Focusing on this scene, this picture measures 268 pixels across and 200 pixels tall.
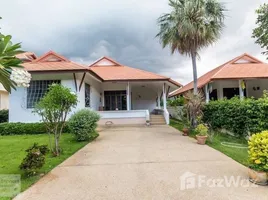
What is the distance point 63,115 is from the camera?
27.7ft

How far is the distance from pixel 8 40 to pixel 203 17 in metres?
12.0

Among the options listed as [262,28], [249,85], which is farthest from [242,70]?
[262,28]

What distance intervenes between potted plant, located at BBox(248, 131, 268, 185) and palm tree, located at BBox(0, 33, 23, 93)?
5.26m

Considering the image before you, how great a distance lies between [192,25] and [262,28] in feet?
31.9

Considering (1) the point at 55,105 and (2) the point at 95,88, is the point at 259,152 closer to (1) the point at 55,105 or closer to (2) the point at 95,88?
(1) the point at 55,105

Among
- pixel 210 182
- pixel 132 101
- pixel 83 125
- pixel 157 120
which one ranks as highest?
pixel 132 101

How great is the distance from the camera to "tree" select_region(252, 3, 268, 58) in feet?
57.2

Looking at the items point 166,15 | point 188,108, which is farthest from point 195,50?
point 188,108

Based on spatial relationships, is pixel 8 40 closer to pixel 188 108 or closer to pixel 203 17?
pixel 188 108

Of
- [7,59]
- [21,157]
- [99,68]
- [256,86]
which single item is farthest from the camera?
[99,68]

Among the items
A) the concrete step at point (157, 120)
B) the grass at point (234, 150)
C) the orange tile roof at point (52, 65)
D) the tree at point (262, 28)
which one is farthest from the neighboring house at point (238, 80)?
the orange tile roof at point (52, 65)

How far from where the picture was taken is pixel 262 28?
17922mm

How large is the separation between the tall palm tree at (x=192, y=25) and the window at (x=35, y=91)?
29.3ft

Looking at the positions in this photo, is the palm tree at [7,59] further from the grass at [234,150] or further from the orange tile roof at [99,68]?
the orange tile roof at [99,68]
